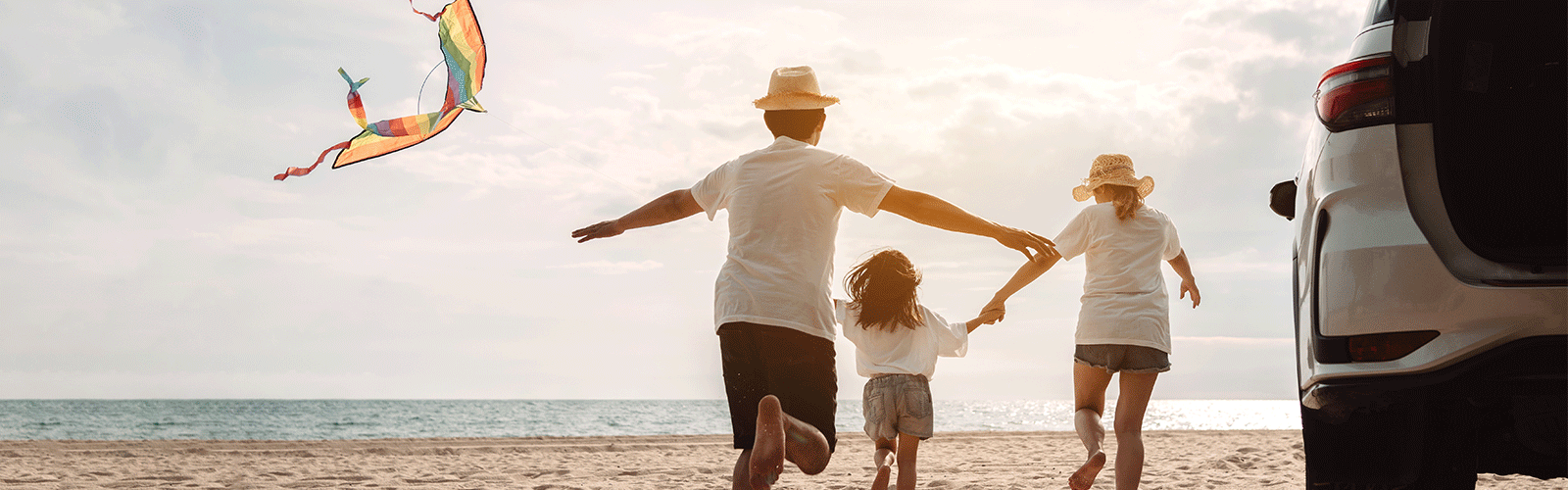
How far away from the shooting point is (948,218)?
339 centimetres

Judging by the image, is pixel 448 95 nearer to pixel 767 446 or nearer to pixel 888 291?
pixel 888 291

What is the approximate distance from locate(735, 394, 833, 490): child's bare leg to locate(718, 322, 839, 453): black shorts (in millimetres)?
51

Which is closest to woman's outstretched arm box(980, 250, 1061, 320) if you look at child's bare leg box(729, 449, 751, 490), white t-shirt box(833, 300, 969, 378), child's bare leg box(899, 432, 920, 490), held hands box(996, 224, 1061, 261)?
white t-shirt box(833, 300, 969, 378)

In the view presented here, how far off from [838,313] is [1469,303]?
3.34 meters

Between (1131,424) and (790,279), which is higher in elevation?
(790,279)

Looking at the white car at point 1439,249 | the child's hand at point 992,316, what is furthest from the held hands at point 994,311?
the white car at point 1439,249

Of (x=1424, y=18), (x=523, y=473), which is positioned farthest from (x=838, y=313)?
(x=523, y=473)

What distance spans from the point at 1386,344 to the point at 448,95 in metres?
5.47

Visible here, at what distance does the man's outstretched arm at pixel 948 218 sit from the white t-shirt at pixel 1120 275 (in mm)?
1463

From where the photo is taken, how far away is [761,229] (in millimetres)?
3336

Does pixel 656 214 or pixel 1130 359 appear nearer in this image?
pixel 656 214

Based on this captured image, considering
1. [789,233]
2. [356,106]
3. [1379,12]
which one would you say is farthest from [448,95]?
[1379,12]

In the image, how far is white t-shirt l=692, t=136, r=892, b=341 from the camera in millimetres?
3277

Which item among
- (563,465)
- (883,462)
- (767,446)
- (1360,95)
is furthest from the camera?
(563,465)
